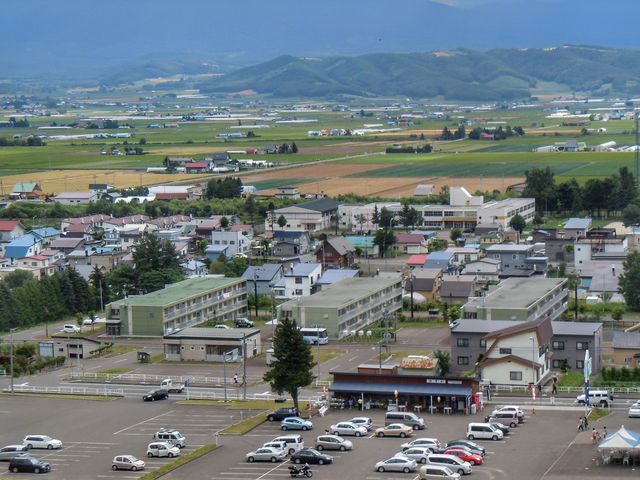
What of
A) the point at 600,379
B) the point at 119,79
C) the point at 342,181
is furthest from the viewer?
the point at 119,79

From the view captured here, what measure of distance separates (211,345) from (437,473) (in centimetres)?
752

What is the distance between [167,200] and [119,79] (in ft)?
443

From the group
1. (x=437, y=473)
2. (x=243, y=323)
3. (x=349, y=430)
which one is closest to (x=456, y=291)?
(x=243, y=323)

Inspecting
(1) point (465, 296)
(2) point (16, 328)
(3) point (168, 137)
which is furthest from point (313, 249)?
(3) point (168, 137)

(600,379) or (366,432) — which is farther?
(600,379)

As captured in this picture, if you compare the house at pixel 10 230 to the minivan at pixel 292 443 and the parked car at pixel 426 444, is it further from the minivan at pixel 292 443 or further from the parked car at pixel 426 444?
the parked car at pixel 426 444

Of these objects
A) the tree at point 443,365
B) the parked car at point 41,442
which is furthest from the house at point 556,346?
the parked car at point 41,442

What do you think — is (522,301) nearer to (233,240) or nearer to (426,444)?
(426,444)

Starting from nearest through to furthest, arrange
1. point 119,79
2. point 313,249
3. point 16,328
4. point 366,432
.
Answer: point 366,432, point 16,328, point 313,249, point 119,79

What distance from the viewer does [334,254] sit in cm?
2767

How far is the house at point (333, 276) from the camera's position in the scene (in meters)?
24.2

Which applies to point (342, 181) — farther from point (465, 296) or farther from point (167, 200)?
point (465, 296)

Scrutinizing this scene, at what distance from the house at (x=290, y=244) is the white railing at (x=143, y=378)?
404 inches

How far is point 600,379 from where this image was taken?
55.7 feet
